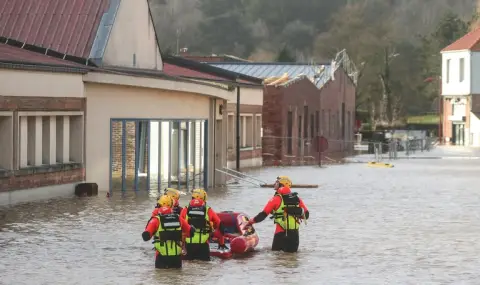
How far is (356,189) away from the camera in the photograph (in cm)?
4369

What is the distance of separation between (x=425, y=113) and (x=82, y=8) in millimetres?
120826

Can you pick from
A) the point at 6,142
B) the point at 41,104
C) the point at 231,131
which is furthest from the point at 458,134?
the point at 6,142

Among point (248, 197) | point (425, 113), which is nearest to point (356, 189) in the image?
point (248, 197)

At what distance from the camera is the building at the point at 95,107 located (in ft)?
115

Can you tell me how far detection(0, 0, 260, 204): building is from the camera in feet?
115

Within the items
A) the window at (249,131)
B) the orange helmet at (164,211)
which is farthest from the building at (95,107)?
the window at (249,131)

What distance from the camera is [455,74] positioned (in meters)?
112

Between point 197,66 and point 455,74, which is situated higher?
point 455,74

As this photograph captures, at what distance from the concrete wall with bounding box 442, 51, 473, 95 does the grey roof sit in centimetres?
2512

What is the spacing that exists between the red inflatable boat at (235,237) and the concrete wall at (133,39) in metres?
21.5

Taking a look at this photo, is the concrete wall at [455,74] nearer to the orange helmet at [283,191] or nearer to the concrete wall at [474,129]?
the concrete wall at [474,129]

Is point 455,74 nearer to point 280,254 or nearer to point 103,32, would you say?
point 103,32

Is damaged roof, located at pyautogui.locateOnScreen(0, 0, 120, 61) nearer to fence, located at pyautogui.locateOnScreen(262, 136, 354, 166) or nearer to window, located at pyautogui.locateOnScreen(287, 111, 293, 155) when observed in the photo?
fence, located at pyautogui.locateOnScreen(262, 136, 354, 166)

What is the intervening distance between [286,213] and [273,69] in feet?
206
